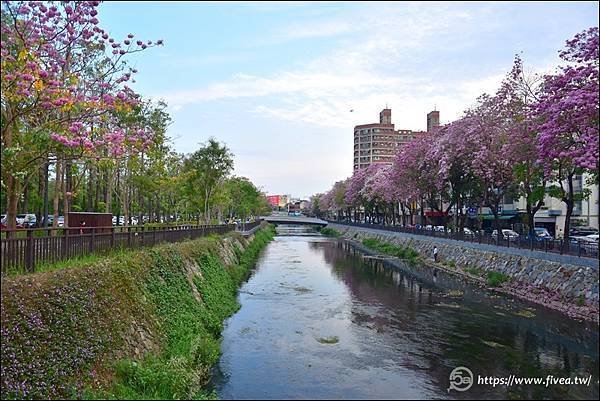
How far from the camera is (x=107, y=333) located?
1251 cm

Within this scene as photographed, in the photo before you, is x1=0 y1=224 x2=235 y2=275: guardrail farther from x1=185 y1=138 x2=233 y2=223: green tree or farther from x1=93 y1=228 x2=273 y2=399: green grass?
x1=185 y1=138 x2=233 y2=223: green tree

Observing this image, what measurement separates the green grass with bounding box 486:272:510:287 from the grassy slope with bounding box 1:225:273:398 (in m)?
20.3

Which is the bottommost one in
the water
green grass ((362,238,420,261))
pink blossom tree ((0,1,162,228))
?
the water

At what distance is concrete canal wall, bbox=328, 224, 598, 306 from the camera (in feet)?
79.3

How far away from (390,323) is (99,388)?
15408 millimetres

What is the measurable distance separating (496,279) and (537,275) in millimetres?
3665

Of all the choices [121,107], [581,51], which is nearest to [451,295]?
[581,51]

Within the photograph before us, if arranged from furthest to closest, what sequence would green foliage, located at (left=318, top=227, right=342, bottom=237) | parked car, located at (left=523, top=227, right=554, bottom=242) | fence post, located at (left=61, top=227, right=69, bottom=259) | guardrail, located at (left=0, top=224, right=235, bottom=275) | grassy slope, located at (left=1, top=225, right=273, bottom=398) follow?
green foliage, located at (left=318, top=227, right=342, bottom=237) < parked car, located at (left=523, top=227, right=554, bottom=242) < fence post, located at (left=61, top=227, right=69, bottom=259) < guardrail, located at (left=0, top=224, right=235, bottom=275) < grassy slope, located at (left=1, top=225, right=273, bottom=398)

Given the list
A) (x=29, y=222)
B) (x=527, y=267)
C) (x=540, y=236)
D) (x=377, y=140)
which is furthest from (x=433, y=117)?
(x=29, y=222)

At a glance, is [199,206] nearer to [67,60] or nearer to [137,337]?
[67,60]

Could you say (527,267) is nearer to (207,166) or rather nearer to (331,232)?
(207,166)

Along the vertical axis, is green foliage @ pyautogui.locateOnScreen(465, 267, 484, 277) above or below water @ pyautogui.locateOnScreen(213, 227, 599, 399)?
above

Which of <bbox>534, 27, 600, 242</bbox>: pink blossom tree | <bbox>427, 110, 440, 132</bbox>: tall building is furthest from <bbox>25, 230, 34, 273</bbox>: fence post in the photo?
<bbox>427, 110, 440, 132</bbox>: tall building

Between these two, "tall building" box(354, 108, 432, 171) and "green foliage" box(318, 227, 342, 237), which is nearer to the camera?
"green foliage" box(318, 227, 342, 237)
